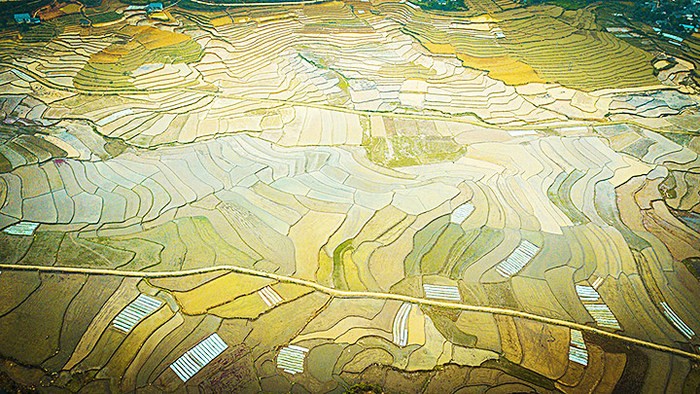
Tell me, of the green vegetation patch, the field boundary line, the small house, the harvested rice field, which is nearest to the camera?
the harvested rice field

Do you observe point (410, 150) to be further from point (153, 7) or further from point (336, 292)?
point (153, 7)

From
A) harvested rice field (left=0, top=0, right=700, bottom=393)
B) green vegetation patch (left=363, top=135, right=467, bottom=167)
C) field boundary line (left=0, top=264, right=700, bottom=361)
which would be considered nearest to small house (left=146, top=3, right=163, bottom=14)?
harvested rice field (left=0, top=0, right=700, bottom=393)

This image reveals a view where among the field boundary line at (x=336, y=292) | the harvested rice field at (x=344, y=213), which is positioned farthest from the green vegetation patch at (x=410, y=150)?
the field boundary line at (x=336, y=292)

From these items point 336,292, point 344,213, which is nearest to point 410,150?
point 344,213

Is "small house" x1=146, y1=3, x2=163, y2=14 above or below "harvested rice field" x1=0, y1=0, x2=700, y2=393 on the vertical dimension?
above

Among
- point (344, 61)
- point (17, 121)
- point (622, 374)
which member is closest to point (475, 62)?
point (344, 61)

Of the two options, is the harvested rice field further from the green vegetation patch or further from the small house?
the small house

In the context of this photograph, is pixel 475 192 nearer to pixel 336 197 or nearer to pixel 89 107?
pixel 336 197

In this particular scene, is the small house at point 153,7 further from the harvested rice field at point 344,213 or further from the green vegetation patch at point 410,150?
the green vegetation patch at point 410,150

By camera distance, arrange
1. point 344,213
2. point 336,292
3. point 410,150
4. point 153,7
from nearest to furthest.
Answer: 1. point 336,292
2. point 344,213
3. point 410,150
4. point 153,7
